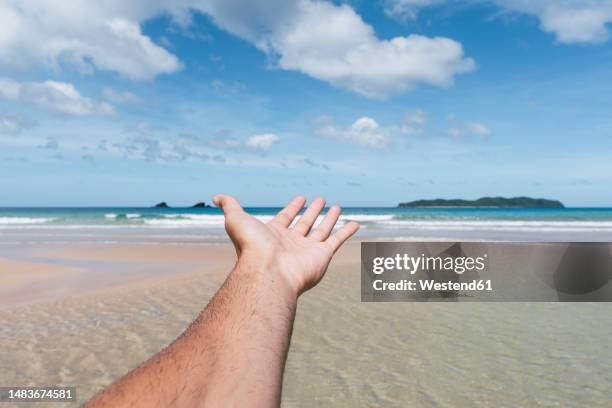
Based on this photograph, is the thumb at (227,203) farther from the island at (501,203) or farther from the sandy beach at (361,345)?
the island at (501,203)

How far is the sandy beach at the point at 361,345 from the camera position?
335 centimetres

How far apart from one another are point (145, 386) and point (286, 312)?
24.4 inches

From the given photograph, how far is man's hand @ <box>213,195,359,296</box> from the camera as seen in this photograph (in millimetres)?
2102

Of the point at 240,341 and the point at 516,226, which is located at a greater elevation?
the point at 240,341

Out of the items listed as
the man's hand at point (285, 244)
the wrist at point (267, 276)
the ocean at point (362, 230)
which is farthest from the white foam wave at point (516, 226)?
the wrist at point (267, 276)

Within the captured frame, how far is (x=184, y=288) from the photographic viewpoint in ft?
25.2

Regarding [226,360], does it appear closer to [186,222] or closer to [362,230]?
[362,230]

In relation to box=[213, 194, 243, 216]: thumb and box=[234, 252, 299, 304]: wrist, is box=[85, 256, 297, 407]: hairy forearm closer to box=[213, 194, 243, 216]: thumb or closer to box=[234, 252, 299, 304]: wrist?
box=[234, 252, 299, 304]: wrist

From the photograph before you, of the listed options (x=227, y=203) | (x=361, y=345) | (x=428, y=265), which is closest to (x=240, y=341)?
(x=227, y=203)

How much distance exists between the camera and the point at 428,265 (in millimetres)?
11086

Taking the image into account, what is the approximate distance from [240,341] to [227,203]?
1.15 m

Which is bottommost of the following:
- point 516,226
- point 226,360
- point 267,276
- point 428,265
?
point 428,265

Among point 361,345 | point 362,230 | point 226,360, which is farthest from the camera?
point 362,230

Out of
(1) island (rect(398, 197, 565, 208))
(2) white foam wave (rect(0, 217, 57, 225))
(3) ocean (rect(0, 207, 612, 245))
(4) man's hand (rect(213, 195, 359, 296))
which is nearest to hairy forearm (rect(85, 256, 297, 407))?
(4) man's hand (rect(213, 195, 359, 296))
